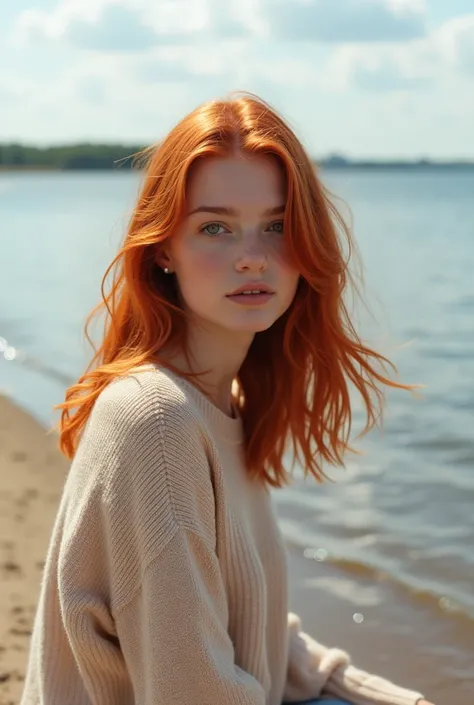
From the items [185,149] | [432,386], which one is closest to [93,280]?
[432,386]

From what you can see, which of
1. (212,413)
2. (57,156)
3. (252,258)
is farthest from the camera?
(57,156)

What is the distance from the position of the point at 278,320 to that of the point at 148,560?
3.09 ft

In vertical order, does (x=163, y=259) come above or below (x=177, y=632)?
above

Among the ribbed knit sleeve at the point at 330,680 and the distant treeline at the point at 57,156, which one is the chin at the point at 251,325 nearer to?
the ribbed knit sleeve at the point at 330,680

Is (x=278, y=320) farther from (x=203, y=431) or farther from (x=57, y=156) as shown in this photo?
(x=57, y=156)

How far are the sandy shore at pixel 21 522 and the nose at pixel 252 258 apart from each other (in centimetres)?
210

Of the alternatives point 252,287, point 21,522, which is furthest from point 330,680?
point 21,522

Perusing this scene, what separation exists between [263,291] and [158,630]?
85 cm

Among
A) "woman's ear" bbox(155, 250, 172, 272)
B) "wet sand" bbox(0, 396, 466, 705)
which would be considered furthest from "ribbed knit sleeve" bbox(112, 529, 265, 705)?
"wet sand" bbox(0, 396, 466, 705)

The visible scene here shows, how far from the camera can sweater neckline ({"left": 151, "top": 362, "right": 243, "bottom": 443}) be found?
2.48 meters

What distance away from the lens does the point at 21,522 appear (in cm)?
576

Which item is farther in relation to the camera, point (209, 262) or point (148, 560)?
point (209, 262)

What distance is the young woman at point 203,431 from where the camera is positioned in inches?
88.9

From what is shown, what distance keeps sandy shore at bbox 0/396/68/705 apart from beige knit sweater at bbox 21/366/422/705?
156cm
